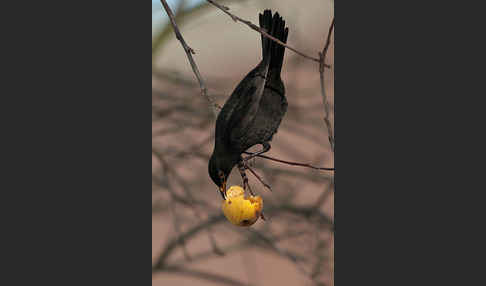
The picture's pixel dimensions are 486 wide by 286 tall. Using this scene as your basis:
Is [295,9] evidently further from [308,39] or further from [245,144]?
[245,144]

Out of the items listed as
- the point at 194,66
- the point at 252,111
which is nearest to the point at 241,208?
the point at 252,111

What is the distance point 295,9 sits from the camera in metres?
2.30

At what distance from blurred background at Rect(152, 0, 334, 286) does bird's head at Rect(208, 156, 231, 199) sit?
0.12 metres

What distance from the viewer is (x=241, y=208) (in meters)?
2.11

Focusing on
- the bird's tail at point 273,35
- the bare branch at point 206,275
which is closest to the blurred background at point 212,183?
the bare branch at point 206,275

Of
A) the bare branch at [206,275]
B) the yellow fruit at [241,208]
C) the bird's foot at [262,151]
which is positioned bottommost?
the bare branch at [206,275]

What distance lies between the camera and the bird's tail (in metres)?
2.16

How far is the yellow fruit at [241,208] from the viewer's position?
6.92 ft

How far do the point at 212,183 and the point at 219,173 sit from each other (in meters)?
0.15

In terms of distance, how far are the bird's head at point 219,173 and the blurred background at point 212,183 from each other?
118 millimetres

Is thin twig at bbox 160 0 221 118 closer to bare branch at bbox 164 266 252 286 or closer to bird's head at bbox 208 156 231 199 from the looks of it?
bird's head at bbox 208 156 231 199

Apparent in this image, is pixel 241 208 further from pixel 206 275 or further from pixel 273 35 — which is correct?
pixel 273 35

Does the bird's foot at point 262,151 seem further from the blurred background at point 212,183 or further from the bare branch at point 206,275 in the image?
the bare branch at point 206,275

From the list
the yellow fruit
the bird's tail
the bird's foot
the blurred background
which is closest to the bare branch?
the blurred background
